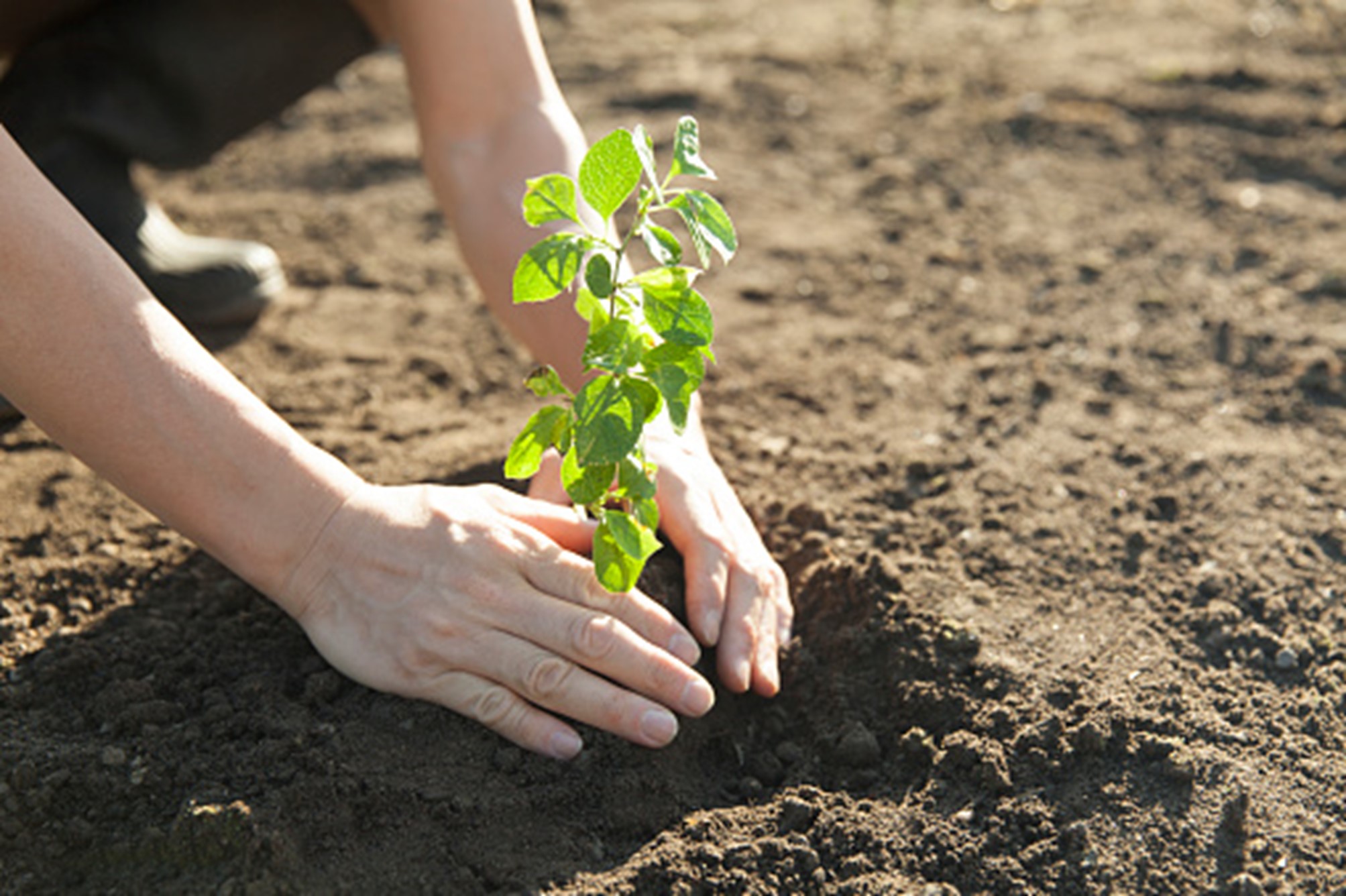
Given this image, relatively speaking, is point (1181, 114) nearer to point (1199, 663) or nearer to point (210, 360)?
point (1199, 663)

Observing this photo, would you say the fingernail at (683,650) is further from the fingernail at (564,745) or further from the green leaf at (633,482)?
the green leaf at (633,482)

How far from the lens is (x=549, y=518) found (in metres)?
2.05

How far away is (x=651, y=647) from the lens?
193cm

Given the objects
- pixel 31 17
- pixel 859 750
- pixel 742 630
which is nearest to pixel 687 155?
pixel 742 630

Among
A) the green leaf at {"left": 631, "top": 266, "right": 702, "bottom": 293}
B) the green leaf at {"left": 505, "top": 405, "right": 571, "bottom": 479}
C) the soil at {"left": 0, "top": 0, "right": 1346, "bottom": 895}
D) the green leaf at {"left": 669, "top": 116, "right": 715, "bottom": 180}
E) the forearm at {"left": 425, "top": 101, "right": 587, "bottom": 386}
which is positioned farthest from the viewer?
the forearm at {"left": 425, "top": 101, "right": 587, "bottom": 386}

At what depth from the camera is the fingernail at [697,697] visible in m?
1.93

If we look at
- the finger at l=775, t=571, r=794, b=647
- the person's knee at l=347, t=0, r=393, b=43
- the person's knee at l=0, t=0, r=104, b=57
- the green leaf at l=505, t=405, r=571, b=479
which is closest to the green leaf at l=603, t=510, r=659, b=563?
the green leaf at l=505, t=405, r=571, b=479

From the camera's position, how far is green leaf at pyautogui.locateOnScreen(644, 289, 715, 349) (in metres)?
1.60

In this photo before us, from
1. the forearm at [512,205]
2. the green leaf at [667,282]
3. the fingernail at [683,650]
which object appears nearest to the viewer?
the green leaf at [667,282]

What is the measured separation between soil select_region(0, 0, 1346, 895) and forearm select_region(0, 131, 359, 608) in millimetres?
271

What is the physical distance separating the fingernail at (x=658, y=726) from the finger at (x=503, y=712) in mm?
102

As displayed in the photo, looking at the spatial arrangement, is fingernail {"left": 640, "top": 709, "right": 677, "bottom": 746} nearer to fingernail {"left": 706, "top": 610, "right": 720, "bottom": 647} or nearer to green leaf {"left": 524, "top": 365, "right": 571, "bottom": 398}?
fingernail {"left": 706, "top": 610, "right": 720, "bottom": 647}

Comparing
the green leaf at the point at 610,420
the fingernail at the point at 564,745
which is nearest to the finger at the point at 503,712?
the fingernail at the point at 564,745

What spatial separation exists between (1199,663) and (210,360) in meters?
1.50
